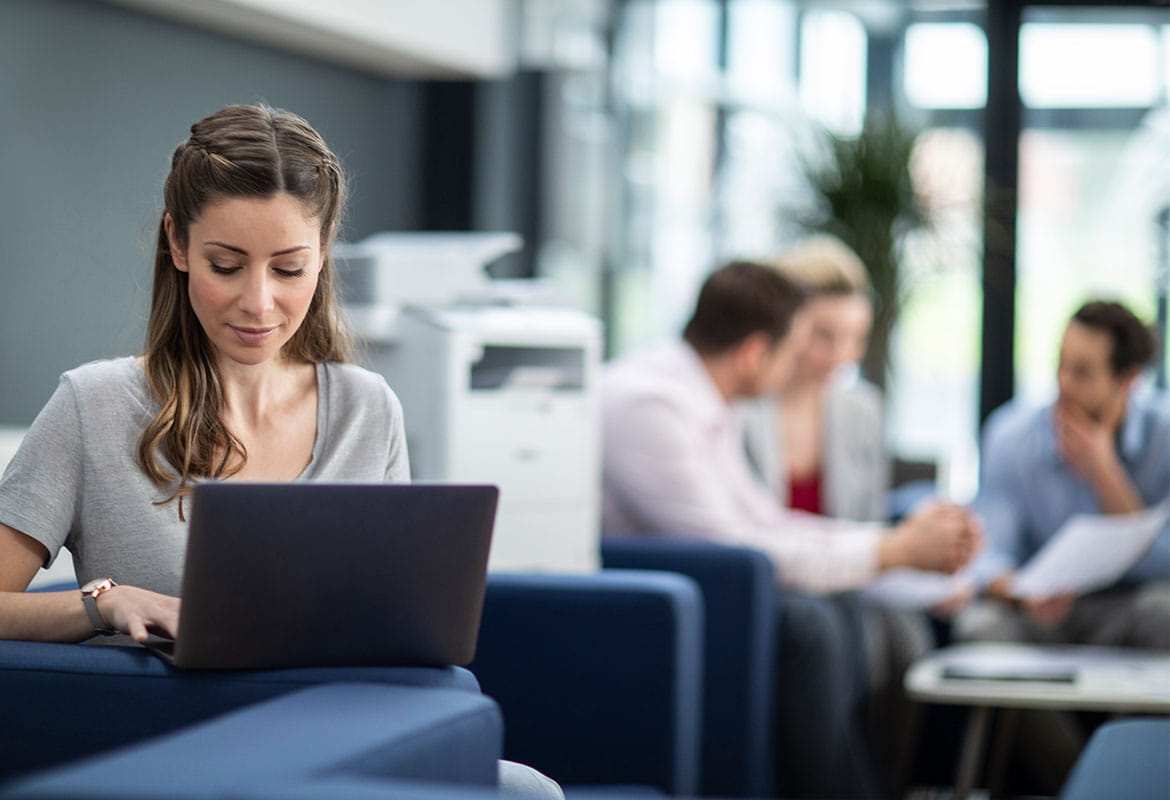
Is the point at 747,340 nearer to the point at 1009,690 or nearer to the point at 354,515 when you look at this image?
the point at 1009,690

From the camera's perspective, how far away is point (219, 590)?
1.52 metres

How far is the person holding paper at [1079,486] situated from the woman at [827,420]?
1.03ft

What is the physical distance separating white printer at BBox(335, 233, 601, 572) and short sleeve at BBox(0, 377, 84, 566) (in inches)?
55.8

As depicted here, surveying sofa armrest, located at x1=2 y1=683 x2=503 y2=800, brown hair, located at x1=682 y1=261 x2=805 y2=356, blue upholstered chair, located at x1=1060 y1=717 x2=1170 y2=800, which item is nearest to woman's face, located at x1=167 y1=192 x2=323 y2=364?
sofa armrest, located at x1=2 y1=683 x2=503 y2=800

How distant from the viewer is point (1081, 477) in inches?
153

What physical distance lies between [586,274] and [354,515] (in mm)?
4090

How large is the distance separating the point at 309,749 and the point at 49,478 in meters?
0.64

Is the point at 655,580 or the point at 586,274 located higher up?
the point at 586,274

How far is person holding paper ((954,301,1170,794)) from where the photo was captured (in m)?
3.69

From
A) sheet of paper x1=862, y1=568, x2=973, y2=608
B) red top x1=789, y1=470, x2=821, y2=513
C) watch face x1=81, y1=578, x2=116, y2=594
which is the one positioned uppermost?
watch face x1=81, y1=578, x2=116, y2=594

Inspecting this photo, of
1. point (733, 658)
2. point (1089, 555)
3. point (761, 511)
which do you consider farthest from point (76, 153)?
point (1089, 555)

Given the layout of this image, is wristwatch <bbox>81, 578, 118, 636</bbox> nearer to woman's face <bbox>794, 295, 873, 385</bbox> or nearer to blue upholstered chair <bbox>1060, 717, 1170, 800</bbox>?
blue upholstered chair <bbox>1060, 717, 1170, 800</bbox>

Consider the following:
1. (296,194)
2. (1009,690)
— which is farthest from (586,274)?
(296,194)

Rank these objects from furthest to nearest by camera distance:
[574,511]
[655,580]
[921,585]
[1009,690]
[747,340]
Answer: [921,585], [747,340], [574,511], [1009,690], [655,580]
